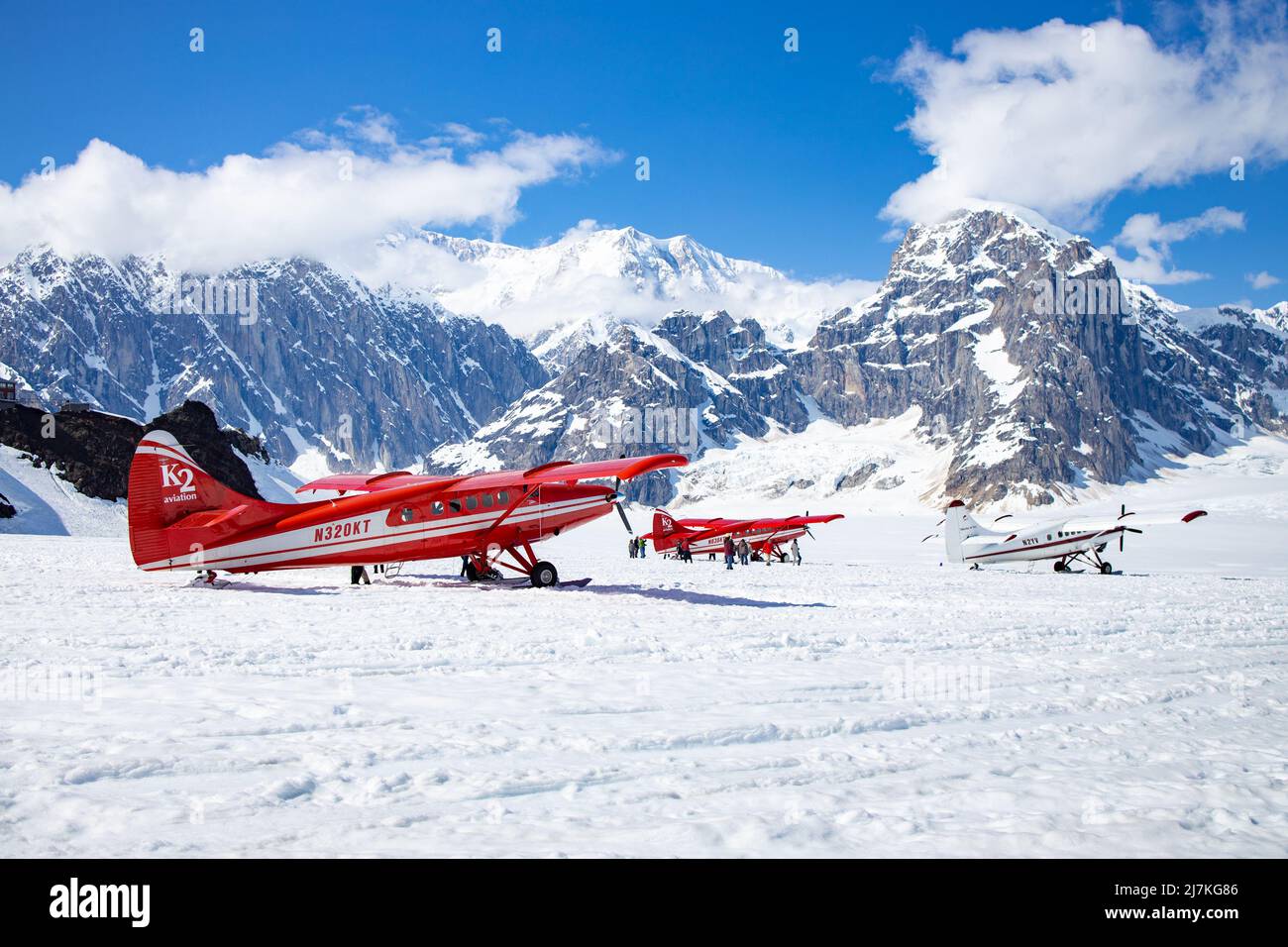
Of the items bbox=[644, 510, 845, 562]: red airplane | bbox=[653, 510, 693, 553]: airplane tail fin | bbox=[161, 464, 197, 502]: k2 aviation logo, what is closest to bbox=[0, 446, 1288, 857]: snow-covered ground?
bbox=[161, 464, 197, 502]: k2 aviation logo

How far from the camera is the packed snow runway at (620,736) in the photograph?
442 cm

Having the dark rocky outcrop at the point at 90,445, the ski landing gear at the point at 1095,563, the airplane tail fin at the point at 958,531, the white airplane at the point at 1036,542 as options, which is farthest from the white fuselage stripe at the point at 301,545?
the dark rocky outcrop at the point at 90,445

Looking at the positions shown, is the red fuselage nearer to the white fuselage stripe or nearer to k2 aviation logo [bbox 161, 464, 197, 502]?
the white fuselage stripe

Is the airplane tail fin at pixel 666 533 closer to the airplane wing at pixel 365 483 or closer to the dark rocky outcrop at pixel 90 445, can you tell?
the airplane wing at pixel 365 483

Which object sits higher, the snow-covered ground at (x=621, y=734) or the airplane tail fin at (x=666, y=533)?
the airplane tail fin at (x=666, y=533)

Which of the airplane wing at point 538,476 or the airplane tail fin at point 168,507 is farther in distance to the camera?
the airplane tail fin at point 168,507

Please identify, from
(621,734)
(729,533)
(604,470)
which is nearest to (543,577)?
(604,470)

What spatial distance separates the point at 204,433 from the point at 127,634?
6561 centimetres

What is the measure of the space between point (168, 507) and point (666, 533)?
26.8 m
